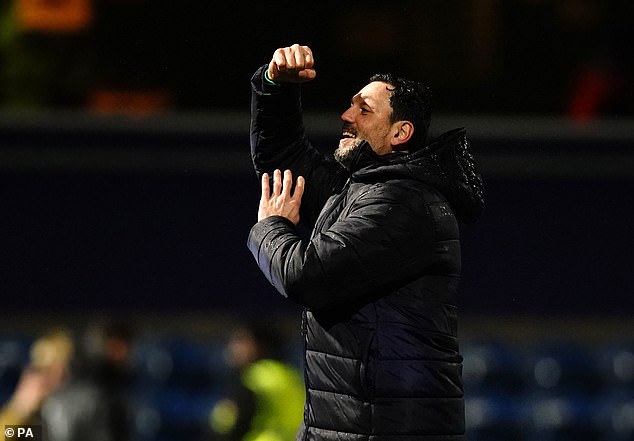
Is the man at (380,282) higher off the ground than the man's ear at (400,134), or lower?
lower

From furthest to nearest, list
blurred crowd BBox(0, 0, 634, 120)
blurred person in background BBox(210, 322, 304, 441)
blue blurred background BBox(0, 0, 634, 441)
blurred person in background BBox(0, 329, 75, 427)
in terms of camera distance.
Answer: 1. blurred crowd BBox(0, 0, 634, 120)
2. blue blurred background BBox(0, 0, 634, 441)
3. blurred person in background BBox(0, 329, 75, 427)
4. blurred person in background BBox(210, 322, 304, 441)

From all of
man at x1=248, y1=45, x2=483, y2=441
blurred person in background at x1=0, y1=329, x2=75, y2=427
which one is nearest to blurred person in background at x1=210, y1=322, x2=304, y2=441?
blurred person in background at x1=0, y1=329, x2=75, y2=427

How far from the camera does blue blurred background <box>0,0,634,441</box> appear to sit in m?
6.47

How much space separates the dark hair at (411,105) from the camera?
278 cm

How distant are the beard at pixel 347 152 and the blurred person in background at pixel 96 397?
241cm

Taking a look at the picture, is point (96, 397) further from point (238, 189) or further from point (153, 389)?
point (238, 189)

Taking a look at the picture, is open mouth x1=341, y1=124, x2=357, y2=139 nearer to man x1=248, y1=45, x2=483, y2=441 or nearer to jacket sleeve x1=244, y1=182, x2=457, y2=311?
man x1=248, y1=45, x2=483, y2=441

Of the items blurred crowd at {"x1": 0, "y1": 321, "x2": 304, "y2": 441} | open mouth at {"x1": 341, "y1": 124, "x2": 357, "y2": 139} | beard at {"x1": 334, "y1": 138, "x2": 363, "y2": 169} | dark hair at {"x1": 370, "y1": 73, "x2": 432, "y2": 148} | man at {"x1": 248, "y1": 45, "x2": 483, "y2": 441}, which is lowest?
blurred crowd at {"x1": 0, "y1": 321, "x2": 304, "y2": 441}

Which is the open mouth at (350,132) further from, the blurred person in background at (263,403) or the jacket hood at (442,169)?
the blurred person in background at (263,403)

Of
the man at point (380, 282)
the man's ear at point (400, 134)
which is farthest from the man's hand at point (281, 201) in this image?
the man's ear at point (400, 134)

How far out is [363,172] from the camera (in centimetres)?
265

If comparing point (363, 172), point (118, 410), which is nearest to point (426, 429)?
point (363, 172)

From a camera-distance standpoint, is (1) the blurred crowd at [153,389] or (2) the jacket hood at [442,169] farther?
(1) the blurred crowd at [153,389]

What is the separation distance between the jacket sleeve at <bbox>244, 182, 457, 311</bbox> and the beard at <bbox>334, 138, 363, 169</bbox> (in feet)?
0.35
